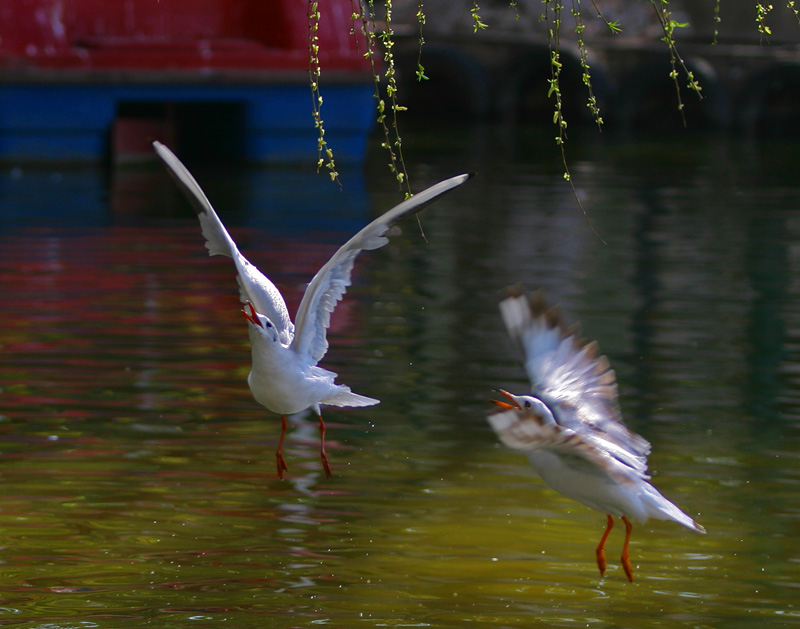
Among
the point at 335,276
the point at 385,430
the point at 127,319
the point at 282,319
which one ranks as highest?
the point at 335,276

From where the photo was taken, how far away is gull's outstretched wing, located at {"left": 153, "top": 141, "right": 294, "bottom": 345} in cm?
490

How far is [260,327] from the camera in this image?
16.0 feet

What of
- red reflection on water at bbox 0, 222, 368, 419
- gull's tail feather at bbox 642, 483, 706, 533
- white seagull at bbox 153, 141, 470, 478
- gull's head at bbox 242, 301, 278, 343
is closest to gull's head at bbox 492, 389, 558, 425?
gull's tail feather at bbox 642, 483, 706, 533

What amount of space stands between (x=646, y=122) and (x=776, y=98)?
1981 mm

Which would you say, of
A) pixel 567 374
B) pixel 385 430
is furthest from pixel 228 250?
pixel 385 430

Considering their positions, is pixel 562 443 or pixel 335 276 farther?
pixel 335 276

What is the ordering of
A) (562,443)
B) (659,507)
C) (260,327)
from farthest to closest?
(260,327) → (659,507) → (562,443)

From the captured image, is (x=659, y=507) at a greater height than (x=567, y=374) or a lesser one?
lesser

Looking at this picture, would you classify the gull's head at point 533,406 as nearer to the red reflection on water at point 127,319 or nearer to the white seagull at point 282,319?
the white seagull at point 282,319

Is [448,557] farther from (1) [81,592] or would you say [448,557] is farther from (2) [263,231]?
(2) [263,231]

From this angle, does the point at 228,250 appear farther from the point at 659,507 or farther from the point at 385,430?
the point at 385,430

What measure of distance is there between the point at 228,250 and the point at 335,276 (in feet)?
1.12

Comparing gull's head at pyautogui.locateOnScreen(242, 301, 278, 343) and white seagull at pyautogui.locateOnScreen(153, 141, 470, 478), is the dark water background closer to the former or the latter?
white seagull at pyautogui.locateOnScreen(153, 141, 470, 478)

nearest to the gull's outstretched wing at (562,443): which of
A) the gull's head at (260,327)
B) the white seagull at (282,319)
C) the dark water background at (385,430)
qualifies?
the dark water background at (385,430)
